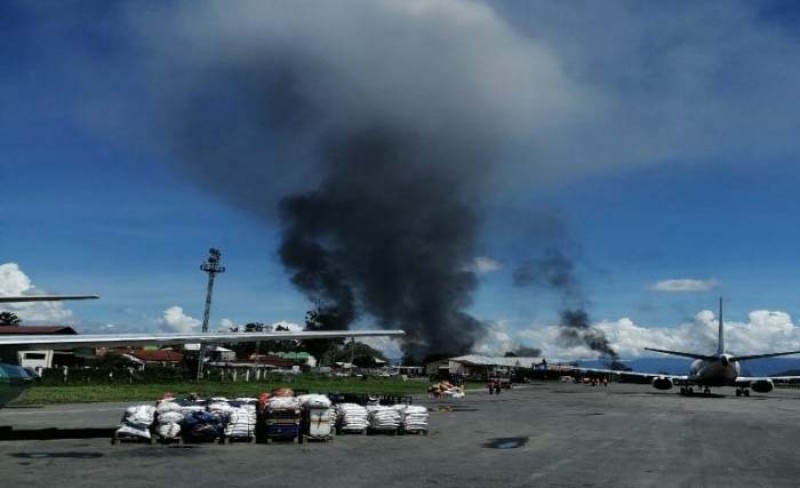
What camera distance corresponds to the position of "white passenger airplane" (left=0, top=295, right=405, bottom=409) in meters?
19.0

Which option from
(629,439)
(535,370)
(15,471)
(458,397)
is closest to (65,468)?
(15,471)

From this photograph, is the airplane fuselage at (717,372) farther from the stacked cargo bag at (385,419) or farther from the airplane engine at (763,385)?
the stacked cargo bag at (385,419)

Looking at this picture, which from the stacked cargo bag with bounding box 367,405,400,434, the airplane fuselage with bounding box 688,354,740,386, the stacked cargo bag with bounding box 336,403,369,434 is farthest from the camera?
the airplane fuselage with bounding box 688,354,740,386

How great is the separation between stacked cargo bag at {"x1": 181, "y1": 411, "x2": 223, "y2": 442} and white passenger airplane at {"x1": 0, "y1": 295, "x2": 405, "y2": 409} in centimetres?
209

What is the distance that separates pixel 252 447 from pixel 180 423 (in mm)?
2209

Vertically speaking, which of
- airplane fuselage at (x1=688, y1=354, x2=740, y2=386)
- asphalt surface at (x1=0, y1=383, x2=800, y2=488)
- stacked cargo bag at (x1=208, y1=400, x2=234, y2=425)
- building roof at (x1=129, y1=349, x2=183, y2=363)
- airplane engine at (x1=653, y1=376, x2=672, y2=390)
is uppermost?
airplane fuselage at (x1=688, y1=354, x2=740, y2=386)

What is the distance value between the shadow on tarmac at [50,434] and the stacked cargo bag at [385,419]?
792cm

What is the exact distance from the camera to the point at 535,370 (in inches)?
5576

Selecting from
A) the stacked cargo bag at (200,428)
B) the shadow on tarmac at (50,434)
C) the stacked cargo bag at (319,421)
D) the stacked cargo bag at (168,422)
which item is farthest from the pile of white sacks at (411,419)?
the shadow on tarmac at (50,434)

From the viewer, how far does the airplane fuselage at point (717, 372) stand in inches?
2544

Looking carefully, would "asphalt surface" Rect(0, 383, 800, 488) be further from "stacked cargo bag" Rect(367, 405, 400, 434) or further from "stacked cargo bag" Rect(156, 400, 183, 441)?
"stacked cargo bag" Rect(156, 400, 183, 441)

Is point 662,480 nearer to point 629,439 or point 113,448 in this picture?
point 629,439

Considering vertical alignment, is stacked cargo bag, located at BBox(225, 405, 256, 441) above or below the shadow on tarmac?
above

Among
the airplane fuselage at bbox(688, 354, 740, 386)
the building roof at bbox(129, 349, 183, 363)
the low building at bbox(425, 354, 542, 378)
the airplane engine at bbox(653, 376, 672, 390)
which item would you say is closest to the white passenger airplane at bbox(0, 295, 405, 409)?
the airplane fuselage at bbox(688, 354, 740, 386)
